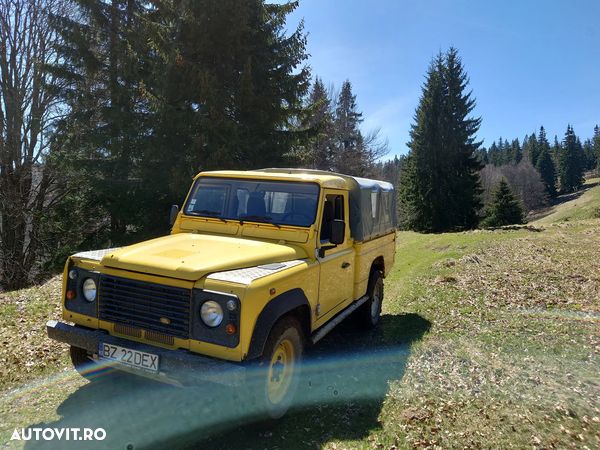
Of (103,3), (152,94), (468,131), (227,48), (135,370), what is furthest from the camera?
(468,131)

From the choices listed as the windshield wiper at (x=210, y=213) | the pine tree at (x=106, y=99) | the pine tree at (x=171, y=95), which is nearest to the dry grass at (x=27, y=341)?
the windshield wiper at (x=210, y=213)

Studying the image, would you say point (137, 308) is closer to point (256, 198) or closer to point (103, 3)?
point (256, 198)

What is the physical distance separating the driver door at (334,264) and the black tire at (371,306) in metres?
0.95

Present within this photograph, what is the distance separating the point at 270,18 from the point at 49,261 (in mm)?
13522

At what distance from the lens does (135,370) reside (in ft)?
12.3

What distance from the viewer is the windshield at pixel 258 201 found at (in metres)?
5.22

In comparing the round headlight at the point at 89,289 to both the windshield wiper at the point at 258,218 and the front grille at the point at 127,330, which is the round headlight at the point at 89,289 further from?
the windshield wiper at the point at 258,218

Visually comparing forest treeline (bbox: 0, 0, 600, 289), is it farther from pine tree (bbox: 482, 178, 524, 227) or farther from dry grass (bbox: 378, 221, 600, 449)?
pine tree (bbox: 482, 178, 524, 227)

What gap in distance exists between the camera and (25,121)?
1675 centimetres

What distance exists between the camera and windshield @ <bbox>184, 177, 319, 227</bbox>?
5219 millimetres

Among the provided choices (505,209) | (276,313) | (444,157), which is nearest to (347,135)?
(444,157)

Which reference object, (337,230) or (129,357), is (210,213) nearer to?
(337,230)

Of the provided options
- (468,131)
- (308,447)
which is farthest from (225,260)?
(468,131)

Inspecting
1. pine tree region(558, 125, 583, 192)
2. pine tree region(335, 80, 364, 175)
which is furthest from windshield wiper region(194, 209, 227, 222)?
pine tree region(558, 125, 583, 192)
